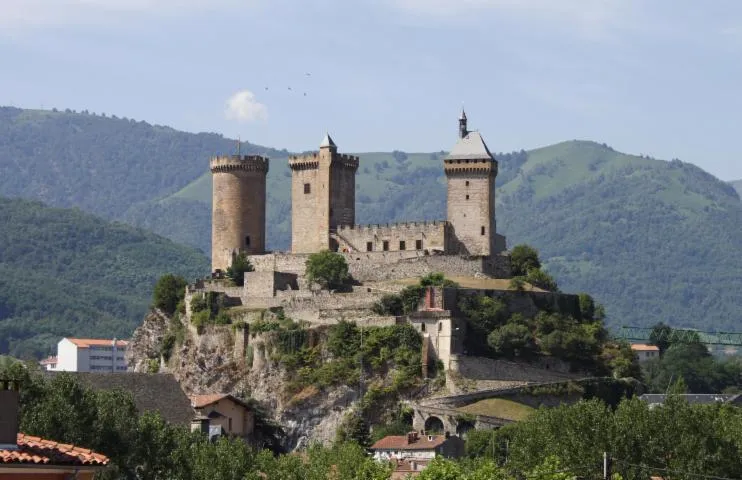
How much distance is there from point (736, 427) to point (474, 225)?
41.3m

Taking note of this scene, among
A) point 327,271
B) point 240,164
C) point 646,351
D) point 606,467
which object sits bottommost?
point 606,467

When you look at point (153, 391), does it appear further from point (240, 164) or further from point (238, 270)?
point (240, 164)

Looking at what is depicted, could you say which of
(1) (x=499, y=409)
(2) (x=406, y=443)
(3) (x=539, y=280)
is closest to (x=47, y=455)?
Answer: (2) (x=406, y=443)

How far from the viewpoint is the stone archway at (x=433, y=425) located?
307 feet

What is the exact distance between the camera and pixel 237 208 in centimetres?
11450

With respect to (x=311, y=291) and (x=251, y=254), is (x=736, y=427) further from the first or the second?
(x=251, y=254)

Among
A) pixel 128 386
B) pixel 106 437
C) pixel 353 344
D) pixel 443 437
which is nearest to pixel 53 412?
pixel 106 437

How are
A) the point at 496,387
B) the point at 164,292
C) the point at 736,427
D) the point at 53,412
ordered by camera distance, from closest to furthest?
1. the point at 53,412
2. the point at 736,427
3. the point at 496,387
4. the point at 164,292

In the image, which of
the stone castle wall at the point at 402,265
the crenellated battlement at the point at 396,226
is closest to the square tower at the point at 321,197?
the crenellated battlement at the point at 396,226

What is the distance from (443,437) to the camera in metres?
90.6

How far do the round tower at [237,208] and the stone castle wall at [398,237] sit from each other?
6.82 metres

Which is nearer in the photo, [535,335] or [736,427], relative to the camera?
[736,427]

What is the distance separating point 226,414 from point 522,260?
26.5 metres

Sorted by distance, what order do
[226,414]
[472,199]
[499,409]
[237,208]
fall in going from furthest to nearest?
1. [237,208]
2. [472,199]
3. [499,409]
4. [226,414]
